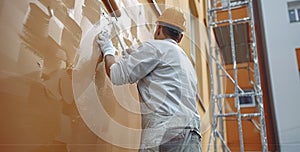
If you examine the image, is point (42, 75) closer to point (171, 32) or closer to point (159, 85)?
point (159, 85)

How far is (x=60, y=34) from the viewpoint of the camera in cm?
70

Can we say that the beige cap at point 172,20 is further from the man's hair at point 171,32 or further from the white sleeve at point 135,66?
the white sleeve at point 135,66

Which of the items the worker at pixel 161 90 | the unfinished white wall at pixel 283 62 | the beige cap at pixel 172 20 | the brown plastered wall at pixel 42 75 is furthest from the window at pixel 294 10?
the brown plastered wall at pixel 42 75

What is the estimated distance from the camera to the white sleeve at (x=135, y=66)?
892 millimetres

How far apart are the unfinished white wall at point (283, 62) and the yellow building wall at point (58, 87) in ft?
3.32

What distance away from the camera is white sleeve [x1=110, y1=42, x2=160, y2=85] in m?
0.89

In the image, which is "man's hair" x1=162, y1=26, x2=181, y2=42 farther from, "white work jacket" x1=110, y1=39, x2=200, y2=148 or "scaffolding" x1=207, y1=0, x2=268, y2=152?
"scaffolding" x1=207, y1=0, x2=268, y2=152

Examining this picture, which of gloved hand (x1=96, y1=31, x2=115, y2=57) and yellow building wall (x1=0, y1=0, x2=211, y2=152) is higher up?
gloved hand (x1=96, y1=31, x2=115, y2=57)

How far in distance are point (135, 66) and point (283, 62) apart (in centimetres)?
124

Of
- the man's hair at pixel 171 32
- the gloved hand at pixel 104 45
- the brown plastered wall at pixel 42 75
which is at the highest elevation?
the man's hair at pixel 171 32

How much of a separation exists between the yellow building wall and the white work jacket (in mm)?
103

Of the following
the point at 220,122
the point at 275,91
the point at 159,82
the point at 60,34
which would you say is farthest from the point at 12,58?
the point at 220,122

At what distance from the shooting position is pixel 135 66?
90 centimetres

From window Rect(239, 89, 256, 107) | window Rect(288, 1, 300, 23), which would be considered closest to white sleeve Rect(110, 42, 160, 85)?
window Rect(288, 1, 300, 23)
